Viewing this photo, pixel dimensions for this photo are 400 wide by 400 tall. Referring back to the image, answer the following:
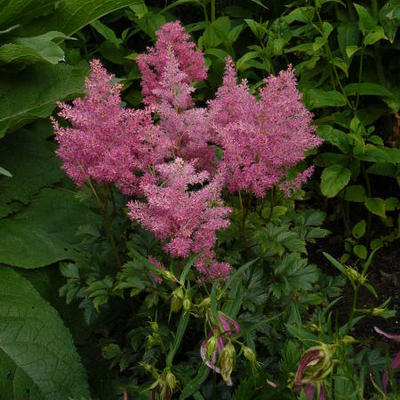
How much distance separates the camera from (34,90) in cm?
269

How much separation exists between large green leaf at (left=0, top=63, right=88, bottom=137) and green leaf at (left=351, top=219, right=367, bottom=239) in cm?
152

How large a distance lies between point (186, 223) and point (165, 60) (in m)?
0.73

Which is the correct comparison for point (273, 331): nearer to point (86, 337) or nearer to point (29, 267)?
point (86, 337)

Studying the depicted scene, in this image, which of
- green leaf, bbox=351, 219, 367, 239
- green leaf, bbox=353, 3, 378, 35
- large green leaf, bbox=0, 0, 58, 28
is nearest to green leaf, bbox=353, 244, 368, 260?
green leaf, bbox=351, 219, 367, 239

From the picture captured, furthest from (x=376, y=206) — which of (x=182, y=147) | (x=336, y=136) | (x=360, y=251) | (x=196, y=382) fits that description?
(x=196, y=382)

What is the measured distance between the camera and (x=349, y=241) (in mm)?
3211

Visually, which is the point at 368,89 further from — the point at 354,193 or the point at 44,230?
the point at 44,230

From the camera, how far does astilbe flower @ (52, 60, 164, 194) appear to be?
5.96ft

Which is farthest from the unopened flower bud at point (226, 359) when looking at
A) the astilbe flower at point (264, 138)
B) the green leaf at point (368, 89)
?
the green leaf at point (368, 89)

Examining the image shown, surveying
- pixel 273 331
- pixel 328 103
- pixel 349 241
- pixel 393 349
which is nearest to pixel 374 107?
pixel 328 103

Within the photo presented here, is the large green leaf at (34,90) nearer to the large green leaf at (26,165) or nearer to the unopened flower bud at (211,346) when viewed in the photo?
the large green leaf at (26,165)

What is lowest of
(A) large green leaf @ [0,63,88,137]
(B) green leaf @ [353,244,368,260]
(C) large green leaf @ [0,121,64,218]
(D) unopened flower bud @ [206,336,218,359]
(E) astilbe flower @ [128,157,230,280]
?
(B) green leaf @ [353,244,368,260]

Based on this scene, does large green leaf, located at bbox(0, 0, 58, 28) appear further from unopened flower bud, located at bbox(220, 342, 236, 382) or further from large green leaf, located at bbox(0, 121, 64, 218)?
unopened flower bud, located at bbox(220, 342, 236, 382)

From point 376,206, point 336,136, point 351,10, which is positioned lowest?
point 376,206
